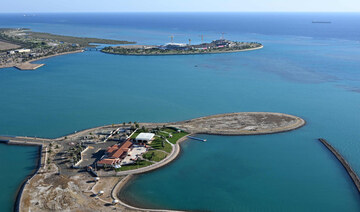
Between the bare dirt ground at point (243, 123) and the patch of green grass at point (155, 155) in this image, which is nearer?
the patch of green grass at point (155, 155)

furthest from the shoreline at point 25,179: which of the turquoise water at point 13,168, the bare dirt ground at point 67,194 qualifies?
the bare dirt ground at point 67,194

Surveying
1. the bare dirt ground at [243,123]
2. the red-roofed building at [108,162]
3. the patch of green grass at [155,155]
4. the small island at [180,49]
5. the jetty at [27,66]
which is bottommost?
the patch of green grass at [155,155]

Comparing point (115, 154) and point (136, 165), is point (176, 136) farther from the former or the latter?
point (115, 154)

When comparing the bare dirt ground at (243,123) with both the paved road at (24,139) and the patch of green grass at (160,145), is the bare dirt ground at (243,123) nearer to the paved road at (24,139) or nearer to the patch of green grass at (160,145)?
the patch of green grass at (160,145)

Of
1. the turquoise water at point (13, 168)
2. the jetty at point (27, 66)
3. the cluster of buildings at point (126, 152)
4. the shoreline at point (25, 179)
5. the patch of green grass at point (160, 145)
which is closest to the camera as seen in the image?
the shoreline at point (25, 179)

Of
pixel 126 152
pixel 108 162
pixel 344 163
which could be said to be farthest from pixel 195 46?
pixel 108 162
